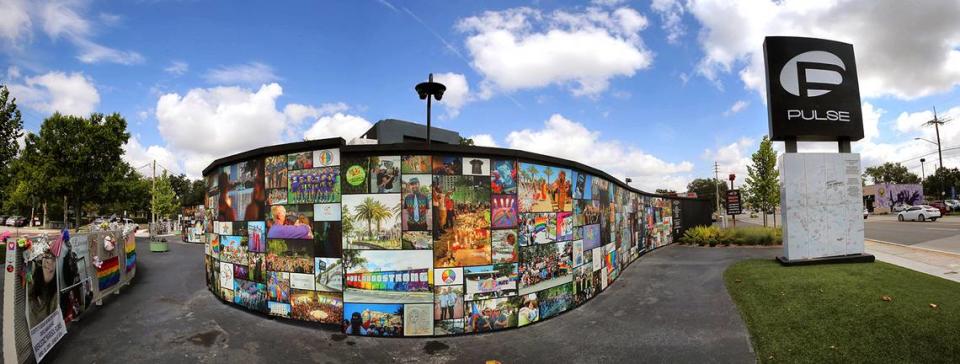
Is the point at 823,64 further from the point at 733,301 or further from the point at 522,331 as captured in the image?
the point at 522,331

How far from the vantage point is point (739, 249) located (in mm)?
17625

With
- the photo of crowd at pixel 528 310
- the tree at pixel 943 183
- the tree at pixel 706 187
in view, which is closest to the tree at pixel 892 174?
the tree at pixel 943 183

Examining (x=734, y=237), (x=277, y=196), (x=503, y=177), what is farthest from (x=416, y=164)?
(x=734, y=237)

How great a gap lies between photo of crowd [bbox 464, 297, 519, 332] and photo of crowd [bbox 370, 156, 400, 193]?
2625 millimetres

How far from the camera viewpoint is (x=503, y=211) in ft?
24.7

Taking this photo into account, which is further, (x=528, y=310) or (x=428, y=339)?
(x=528, y=310)

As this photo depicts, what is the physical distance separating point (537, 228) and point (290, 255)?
510cm

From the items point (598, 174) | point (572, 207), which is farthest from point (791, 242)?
point (572, 207)

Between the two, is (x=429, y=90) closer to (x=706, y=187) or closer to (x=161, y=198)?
(x=161, y=198)

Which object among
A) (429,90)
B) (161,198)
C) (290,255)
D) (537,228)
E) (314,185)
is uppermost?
(429,90)

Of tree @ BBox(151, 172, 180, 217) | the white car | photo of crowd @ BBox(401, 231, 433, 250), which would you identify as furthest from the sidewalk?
tree @ BBox(151, 172, 180, 217)

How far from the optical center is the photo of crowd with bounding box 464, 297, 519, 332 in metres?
7.20

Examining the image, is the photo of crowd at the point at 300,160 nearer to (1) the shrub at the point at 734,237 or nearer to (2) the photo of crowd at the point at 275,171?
(2) the photo of crowd at the point at 275,171

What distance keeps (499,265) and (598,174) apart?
4.84 metres
